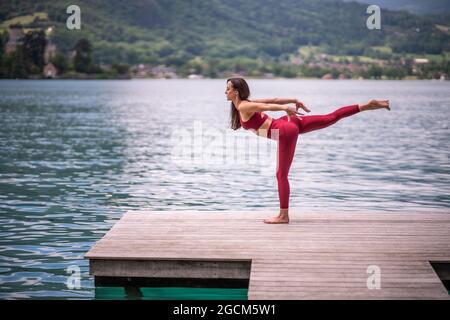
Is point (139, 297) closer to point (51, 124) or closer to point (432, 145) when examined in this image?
point (432, 145)

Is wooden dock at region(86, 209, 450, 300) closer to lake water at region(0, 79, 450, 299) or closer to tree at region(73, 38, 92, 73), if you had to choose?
lake water at region(0, 79, 450, 299)

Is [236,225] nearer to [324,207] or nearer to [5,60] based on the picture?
[324,207]

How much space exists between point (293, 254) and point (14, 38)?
604 ft

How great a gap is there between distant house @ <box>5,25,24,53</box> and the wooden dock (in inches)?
6839

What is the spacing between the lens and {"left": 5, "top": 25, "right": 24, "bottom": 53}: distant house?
17820 cm

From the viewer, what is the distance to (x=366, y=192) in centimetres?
2112

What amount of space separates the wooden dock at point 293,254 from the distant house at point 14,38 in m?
174

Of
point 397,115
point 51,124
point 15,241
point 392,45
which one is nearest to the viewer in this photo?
point 15,241

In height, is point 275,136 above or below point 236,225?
above
